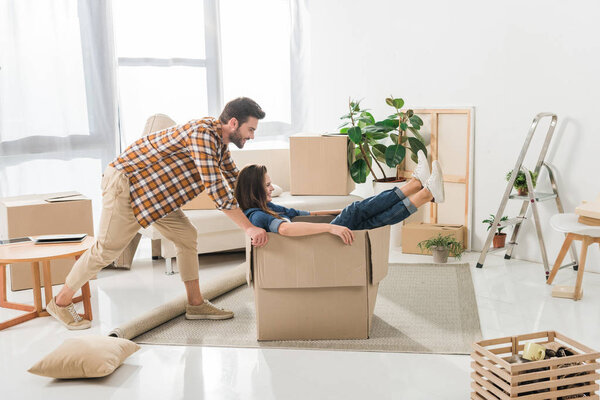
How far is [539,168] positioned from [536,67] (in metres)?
0.63

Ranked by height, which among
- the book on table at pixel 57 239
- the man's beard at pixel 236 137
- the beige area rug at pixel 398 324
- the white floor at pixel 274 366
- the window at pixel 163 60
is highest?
the window at pixel 163 60

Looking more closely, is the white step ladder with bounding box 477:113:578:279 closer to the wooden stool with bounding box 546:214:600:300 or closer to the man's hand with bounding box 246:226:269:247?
the wooden stool with bounding box 546:214:600:300

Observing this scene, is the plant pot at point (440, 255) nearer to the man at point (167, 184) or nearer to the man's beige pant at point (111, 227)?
the man at point (167, 184)

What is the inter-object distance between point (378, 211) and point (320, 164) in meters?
1.81

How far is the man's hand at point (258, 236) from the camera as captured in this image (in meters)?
2.92

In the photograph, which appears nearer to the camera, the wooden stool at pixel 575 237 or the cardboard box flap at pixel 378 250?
the cardboard box flap at pixel 378 250

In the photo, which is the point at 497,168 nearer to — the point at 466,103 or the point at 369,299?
the point at 466,103

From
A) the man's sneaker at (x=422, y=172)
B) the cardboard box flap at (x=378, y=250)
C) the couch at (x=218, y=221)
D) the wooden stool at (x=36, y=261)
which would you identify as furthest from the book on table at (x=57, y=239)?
the man's sneaker at (x=422, y=172)

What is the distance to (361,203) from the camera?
10.1 ft

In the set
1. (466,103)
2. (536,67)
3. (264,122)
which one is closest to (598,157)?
(536,67)

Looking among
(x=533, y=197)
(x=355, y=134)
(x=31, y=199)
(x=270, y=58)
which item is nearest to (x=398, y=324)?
(x=533, y=197)

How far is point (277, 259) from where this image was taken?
117 inches

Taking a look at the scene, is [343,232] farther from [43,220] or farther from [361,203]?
[43,220]

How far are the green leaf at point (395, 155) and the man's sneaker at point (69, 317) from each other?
229 cm
